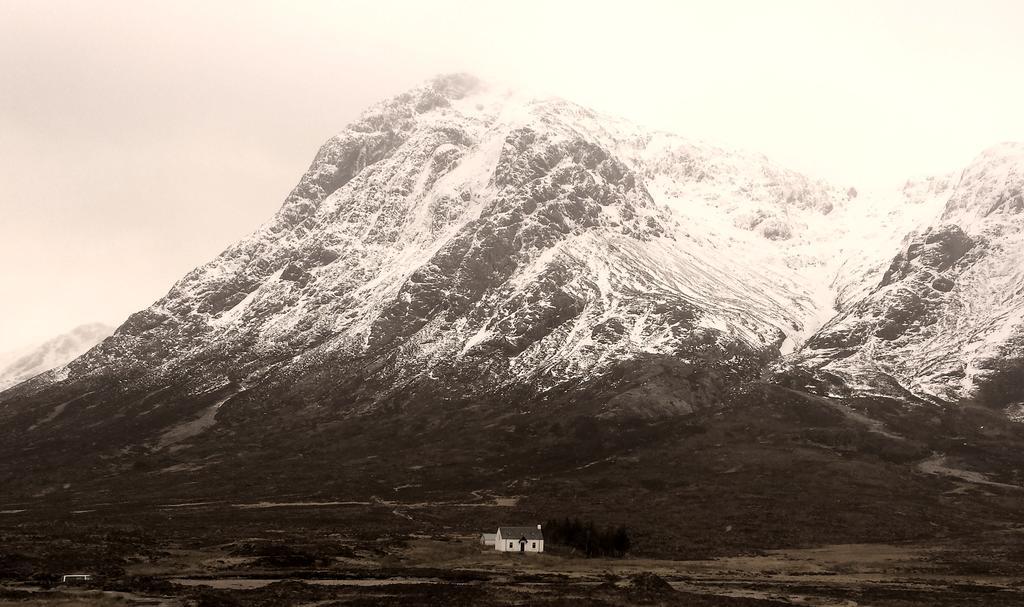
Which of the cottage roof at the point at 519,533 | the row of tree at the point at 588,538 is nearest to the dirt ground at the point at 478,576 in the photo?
the row of tree at the point at 588,538

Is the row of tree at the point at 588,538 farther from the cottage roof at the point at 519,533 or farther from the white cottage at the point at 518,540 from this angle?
the white cottage at the point at 518,540

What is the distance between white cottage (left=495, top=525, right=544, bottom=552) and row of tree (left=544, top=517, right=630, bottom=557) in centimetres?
795

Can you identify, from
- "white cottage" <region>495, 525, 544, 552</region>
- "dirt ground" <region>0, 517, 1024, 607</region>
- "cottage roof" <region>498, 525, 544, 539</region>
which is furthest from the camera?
"cottage roof" <region>498, 525, 544, 539</region>

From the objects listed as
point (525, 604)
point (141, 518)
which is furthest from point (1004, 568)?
point (141, 518)

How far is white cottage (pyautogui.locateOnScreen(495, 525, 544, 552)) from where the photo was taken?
5650 inches

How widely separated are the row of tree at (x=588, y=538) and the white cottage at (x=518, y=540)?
26.1ft

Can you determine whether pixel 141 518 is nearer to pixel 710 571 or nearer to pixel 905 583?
pixel 710 571

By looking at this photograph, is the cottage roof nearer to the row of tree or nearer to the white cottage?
the white cottage

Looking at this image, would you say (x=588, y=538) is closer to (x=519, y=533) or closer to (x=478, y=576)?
(x=519, y=533)

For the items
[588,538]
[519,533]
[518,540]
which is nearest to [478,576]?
[518,540]

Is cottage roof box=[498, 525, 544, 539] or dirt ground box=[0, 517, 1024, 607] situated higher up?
cottage roof box=[498, 525, 544, 539]

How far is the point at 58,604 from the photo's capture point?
82.8m

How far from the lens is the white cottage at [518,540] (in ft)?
471

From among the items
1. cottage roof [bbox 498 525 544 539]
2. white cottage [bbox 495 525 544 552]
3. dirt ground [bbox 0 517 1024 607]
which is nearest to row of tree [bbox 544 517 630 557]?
dirt ground [bbox 0 517 1024 607]
